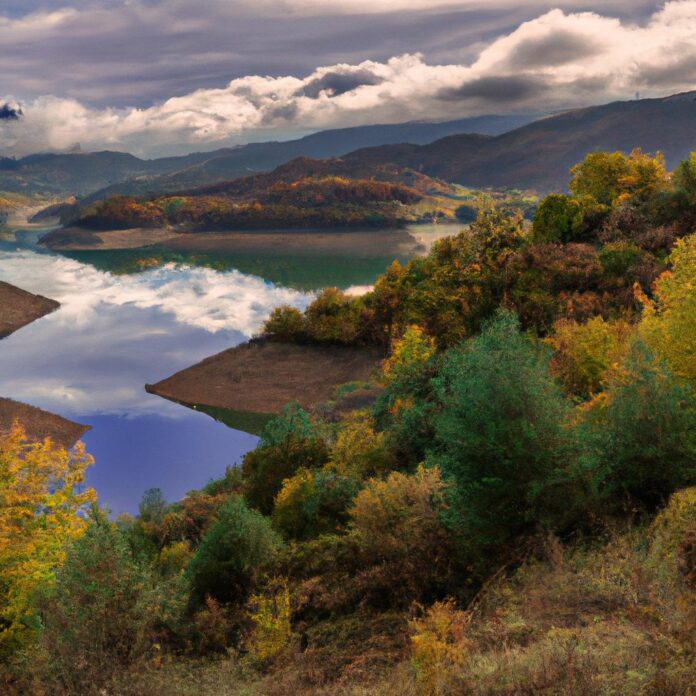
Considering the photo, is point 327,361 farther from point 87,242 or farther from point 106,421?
point 87,242

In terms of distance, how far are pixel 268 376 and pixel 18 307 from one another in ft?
185

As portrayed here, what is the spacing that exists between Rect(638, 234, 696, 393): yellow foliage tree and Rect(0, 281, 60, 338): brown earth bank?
3423 inches

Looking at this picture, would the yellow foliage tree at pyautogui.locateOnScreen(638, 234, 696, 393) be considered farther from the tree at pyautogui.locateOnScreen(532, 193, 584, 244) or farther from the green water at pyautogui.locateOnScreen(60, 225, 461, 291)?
the green water at pyautogui.locateOnScreen(60, 225, 461, 291)

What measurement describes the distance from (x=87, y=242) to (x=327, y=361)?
6018 inches

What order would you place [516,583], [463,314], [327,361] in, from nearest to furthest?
[516,583] → [463,314] → [327,361]

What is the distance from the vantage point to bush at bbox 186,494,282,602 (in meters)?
21.2

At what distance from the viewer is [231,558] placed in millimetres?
21453

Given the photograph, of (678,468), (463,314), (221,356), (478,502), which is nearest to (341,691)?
(478,502)

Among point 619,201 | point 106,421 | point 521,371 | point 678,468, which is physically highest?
point 619,201

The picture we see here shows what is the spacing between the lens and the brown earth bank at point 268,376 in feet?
203

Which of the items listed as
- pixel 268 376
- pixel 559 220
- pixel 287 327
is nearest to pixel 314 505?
pixel 268 376

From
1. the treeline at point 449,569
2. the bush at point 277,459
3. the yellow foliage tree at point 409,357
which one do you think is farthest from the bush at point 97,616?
the yellow foliage tree at point 409,357

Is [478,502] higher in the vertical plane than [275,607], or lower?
higher

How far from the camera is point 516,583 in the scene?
14727 mm
